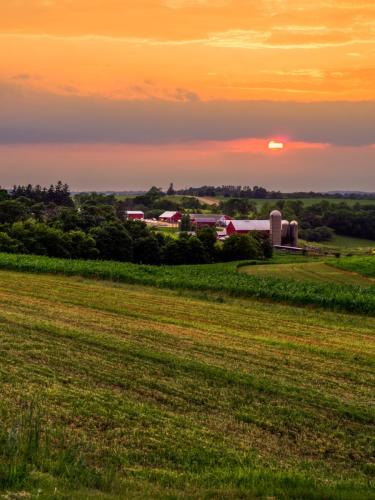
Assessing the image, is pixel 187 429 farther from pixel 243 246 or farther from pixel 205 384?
pixel 243 246

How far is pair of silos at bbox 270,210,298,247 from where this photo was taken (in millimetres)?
108125

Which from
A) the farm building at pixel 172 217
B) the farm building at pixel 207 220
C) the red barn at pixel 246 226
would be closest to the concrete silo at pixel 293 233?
the red barn at pixel 246 226

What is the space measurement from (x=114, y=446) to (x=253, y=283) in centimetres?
2793

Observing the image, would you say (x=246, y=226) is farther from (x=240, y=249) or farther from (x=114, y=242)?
(x=114, y=242)

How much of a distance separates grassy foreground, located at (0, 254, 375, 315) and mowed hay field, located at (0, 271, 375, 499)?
9.76 meters

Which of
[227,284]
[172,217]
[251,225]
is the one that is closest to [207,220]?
[172,217]

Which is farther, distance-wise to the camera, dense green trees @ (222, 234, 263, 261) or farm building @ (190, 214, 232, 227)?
farm building @ (190, 214, 232, 227)

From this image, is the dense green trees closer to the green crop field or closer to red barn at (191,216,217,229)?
the green crop field

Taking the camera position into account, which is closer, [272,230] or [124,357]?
[124,357]

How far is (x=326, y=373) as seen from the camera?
51.4ft

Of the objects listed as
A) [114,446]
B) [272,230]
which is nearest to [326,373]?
[114,446]

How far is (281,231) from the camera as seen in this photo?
110 m

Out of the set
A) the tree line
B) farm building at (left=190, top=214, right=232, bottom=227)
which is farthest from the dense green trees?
farm building at (left=190, top=214, right=232, bottom=227)

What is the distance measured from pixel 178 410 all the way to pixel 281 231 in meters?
99.9
